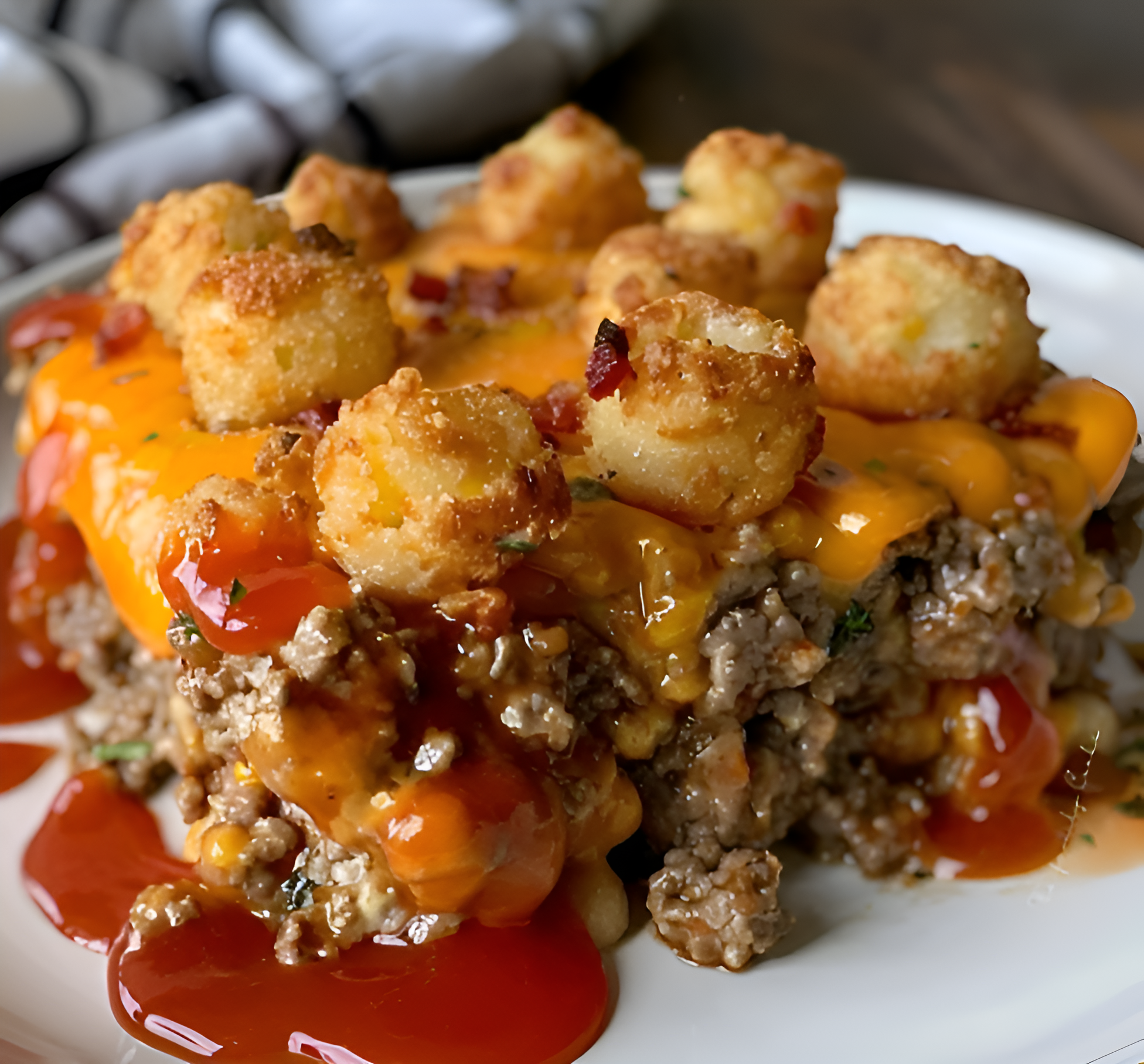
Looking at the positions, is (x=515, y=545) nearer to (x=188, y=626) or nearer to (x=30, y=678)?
(x=188, y=626)

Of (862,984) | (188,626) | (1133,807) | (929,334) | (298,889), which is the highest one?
(188,626)

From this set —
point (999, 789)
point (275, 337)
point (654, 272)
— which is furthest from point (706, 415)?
point (999, 789)

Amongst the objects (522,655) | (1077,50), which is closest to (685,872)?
(522,655)

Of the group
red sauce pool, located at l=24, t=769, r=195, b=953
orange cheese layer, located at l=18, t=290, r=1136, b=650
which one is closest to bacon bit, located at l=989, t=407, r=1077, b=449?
orange cheese layer, located at l=18, t=290, r=1136, b=650

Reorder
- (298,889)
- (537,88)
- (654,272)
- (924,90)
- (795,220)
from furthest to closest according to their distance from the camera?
(924,90) → (537,88) → (795,220) → (654,272) → (298,889)

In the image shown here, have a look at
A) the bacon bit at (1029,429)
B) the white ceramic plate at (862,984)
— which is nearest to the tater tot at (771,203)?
the bacon bit at (1029,429)

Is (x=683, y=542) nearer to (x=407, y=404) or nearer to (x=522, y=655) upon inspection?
(x=522, y=655)

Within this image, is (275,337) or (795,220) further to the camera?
(795,220)
